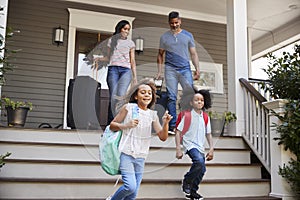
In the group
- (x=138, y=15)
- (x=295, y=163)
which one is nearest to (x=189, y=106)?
(x=295, y=163)

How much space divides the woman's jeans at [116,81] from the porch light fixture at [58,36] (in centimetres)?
332

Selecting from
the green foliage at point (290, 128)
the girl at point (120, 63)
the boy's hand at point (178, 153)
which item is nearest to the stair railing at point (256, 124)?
the green foliage at point (290, 128)

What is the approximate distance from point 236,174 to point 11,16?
163 inches

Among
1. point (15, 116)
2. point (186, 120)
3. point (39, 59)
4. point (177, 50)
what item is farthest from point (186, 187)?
point (39, 59)

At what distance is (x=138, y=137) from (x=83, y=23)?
4137mm

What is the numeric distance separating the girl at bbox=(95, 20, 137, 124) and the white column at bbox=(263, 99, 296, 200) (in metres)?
1.52

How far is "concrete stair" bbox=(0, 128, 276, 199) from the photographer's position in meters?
2.72

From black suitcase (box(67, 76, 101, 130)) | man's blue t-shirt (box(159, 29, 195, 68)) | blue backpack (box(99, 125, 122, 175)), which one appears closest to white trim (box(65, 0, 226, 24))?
man's blue t-shirt (box(159, 29, 195, 68))

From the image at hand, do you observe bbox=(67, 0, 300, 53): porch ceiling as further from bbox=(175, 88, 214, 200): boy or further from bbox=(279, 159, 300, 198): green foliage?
bbox=(175, 88, 214, 200): boy

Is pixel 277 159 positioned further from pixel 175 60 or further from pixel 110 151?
pixel 110 151

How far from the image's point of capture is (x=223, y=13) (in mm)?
6582

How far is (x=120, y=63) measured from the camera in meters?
2.56

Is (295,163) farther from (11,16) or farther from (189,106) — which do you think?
(11,16)

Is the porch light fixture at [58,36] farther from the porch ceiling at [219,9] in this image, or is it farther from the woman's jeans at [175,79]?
the woman's jeans at [175,79]
